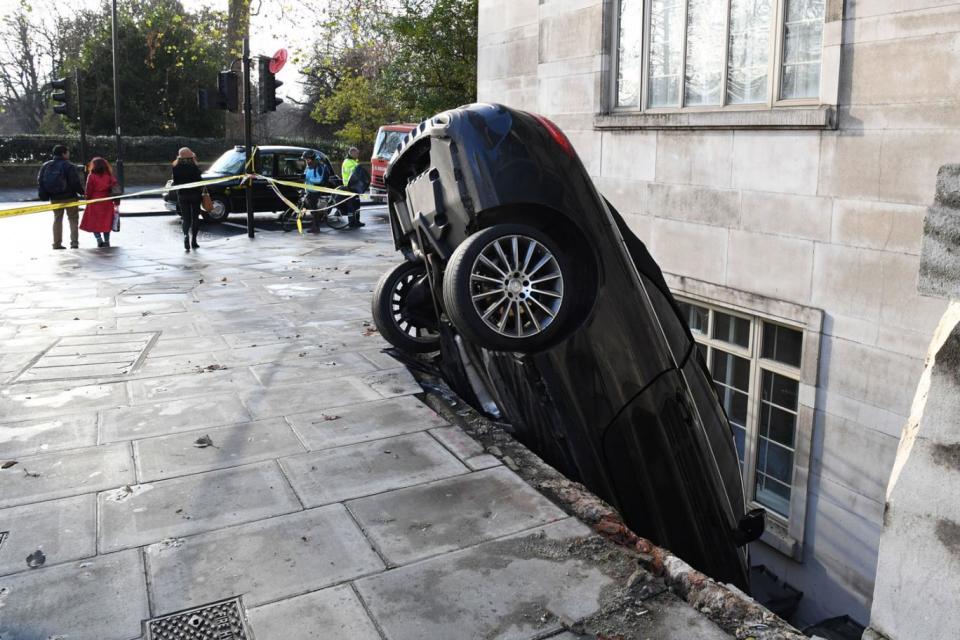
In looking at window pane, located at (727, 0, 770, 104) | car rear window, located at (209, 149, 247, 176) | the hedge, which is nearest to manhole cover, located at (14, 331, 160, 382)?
window pane, located at (727, 0, 770, 104)

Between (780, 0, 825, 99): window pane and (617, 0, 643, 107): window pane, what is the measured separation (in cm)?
201

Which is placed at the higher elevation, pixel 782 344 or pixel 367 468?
pixel 782 344

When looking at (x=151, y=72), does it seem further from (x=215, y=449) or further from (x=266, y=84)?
(x=215, y=449)

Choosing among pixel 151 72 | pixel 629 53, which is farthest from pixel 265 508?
pixel 151 72

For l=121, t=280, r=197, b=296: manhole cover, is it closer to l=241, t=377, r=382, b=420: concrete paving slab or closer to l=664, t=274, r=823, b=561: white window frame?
l=241, t=377, r=382, b=420: concrete paving slab

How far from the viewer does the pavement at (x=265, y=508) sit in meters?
3.62

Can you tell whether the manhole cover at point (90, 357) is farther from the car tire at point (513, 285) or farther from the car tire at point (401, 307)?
the car tire at point (513, 285)

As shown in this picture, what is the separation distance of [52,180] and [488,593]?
13.1 meters

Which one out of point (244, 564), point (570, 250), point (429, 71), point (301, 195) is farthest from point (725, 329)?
point (429, 71)

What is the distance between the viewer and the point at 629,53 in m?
9.71

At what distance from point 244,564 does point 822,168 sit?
5.67 metres

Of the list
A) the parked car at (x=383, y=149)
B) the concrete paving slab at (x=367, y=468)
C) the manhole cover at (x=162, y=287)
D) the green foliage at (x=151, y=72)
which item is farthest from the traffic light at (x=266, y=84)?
the green foliage at (x=151, y=72)

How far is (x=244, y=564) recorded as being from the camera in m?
4.03

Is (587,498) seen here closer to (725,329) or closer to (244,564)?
(244,564)
